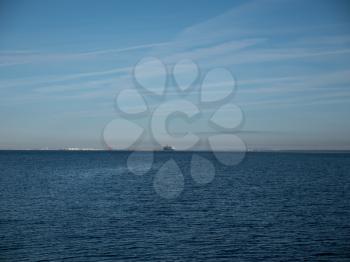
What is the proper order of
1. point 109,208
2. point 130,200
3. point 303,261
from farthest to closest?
point 130,200, point 109,208, point 303,261

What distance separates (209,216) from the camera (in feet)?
159

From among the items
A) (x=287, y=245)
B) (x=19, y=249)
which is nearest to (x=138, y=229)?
(x=19, y=249)

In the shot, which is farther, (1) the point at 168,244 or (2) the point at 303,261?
(1) the point at 168,244

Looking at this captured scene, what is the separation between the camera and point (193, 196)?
65.6 m

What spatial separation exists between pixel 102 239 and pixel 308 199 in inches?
1415

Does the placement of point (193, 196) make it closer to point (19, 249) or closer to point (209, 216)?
point (209, 216)

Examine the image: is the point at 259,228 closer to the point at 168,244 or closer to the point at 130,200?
the point at 168,244

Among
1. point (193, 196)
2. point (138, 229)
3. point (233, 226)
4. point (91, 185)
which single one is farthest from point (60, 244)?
point (91, 185)

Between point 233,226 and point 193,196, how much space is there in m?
22.8

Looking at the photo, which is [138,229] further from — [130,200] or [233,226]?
[130,200]

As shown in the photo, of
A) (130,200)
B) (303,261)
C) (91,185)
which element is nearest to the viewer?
(303,261)

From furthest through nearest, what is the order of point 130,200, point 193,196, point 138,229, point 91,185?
1. point 91,185
2. point 193,196
3. point 130,200
4. point 138,229

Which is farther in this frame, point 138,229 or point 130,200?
point 130,200

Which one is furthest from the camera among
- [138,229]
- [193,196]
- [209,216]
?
[193,196]
